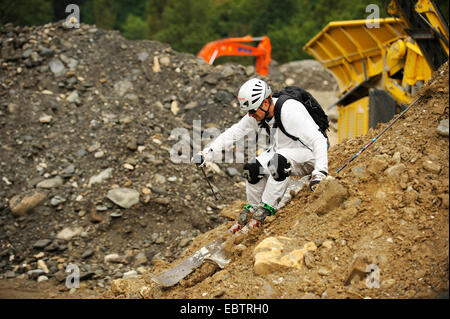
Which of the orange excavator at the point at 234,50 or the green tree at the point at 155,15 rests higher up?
the green tree at the point at 155,15

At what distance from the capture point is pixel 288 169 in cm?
477

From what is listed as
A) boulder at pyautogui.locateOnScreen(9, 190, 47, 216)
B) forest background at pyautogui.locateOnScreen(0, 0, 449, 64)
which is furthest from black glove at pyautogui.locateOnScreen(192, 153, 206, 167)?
forest background at pyautogui.locateOnScreen(0, 0, 449, 64)

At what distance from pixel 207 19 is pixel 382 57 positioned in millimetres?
33798

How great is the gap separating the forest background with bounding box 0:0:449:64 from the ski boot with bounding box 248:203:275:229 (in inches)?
1045

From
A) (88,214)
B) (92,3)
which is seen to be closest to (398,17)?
(88,214)

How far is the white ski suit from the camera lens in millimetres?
4608

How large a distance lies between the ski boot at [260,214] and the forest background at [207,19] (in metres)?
26.5

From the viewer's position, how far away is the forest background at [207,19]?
31625 mm

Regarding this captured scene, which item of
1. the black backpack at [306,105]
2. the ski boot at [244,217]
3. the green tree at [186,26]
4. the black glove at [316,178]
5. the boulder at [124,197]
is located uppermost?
the green tree at [186,26]

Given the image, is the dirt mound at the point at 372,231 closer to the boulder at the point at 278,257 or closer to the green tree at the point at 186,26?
the boulder at the point at 278,257

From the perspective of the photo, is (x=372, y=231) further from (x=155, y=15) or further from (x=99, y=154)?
(x=155, y=15)

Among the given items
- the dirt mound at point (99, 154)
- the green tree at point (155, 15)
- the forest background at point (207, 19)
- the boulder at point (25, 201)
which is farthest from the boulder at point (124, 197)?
the green tree at point (155, 15)

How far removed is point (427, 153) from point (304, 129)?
1.11 metres

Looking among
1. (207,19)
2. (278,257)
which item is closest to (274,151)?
(278,257)
